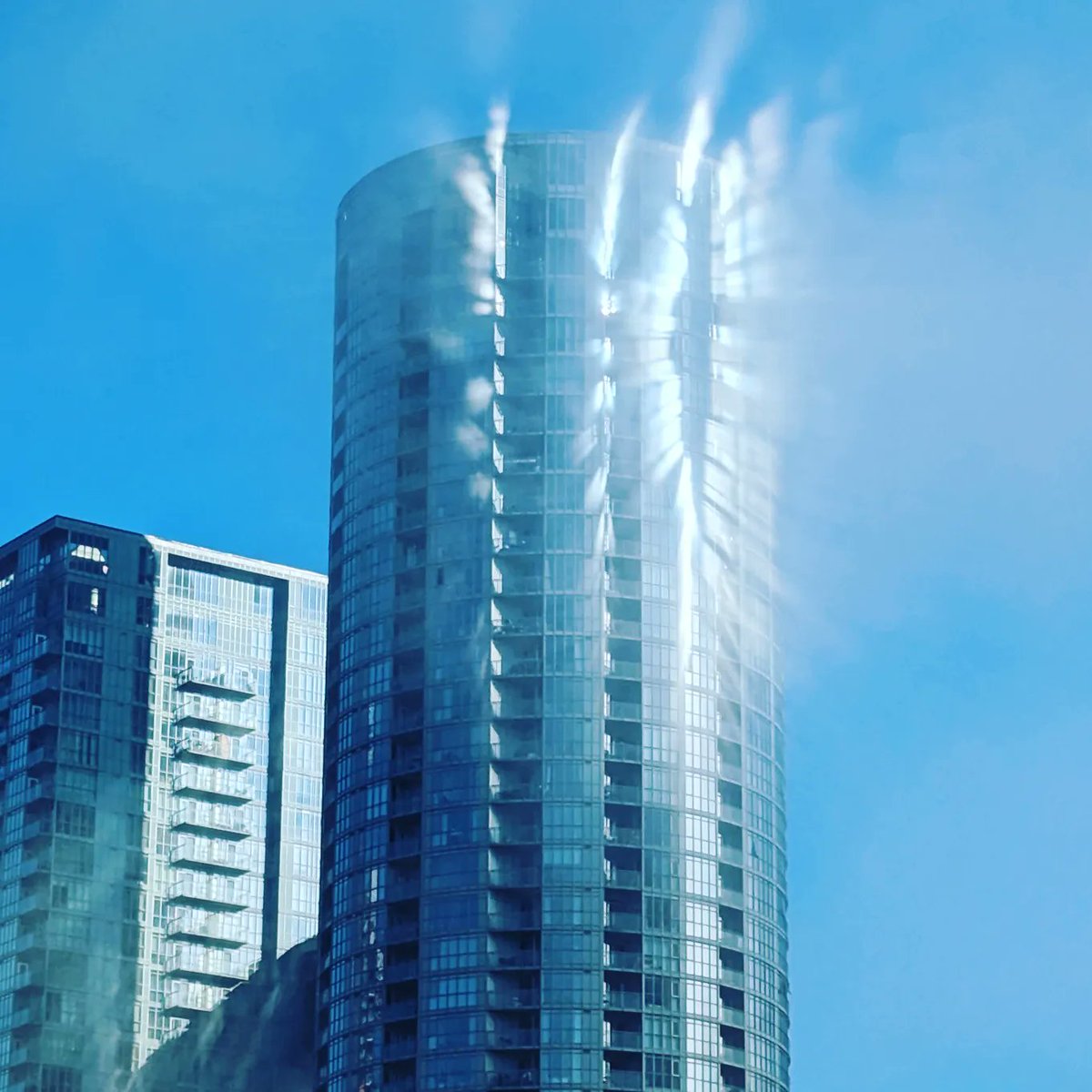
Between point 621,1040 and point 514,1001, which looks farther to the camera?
point 514,1001

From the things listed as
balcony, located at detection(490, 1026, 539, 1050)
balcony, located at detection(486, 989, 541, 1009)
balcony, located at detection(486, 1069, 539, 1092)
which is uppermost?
balcony, located at detection(486, 989, 541, 1009)

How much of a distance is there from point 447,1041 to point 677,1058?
16939 millimetres

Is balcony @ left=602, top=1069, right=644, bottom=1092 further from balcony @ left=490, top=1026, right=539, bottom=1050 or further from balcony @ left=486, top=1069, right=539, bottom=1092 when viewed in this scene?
balcony @ left=490, top=1026, right=539, bottom=1050

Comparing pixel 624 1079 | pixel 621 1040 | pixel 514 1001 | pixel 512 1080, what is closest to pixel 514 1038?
pixel 514 1001

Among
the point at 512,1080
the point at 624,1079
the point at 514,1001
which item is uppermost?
the point at 514,1001

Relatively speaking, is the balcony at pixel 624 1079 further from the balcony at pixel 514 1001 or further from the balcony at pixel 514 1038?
Result: the balcony at pixel 514 1001

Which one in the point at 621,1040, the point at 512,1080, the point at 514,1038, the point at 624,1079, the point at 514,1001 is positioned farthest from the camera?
the point at 514,1001

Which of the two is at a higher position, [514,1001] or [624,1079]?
[514,1001]

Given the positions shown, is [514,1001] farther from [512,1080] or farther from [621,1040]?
[621,1040]

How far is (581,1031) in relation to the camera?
19888 cm

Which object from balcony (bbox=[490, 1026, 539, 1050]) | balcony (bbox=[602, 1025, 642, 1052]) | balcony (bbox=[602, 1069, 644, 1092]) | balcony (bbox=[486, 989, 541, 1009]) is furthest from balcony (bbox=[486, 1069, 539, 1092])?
balcony (bbox=[602, 1025, 642, 1052])

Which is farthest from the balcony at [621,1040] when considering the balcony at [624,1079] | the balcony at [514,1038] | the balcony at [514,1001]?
the balcony at [514,1001]

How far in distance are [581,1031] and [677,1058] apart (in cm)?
744

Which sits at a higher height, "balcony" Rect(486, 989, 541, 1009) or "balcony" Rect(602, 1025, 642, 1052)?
"balcony" Rect(486, 989, 541, 1009)
